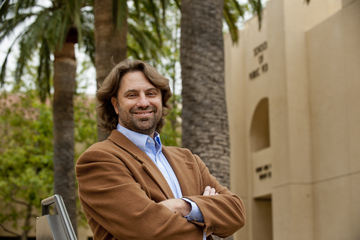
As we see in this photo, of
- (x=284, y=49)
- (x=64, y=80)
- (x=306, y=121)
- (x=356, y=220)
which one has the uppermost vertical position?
(x=284, y=49)

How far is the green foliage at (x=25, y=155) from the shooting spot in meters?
21.8

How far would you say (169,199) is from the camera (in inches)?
104

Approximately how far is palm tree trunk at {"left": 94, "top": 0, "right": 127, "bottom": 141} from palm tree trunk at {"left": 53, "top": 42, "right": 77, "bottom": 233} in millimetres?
4054

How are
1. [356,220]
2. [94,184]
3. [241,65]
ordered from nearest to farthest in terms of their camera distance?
[94,184] → [356,220] → [241,65]

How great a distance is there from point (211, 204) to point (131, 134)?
60 cm

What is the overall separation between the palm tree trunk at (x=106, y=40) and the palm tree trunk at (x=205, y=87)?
225 cm

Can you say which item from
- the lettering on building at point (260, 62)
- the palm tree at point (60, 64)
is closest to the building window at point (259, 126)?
the lettering on building at point (260, 62)

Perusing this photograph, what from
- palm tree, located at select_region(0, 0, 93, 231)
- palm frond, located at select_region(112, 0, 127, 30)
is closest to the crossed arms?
palm frond, located at select_region(112, 0, 127, 30)

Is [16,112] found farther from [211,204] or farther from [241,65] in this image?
[211,204]

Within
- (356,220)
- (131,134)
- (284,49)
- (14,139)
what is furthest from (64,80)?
(131,134)

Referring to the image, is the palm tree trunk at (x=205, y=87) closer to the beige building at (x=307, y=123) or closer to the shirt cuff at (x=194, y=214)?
the shirt cuff at (x=194, y=214)

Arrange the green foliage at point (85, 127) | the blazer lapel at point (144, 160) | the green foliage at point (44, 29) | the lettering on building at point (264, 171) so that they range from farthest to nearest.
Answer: the green foliage at point (85, 127) → the lettering on building at point (264, 171) → the green foliage at point (44, 29) → the blazer lapel at point (144, 160)

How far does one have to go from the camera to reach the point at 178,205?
262 cm

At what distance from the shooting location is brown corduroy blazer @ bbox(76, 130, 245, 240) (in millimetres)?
2469
